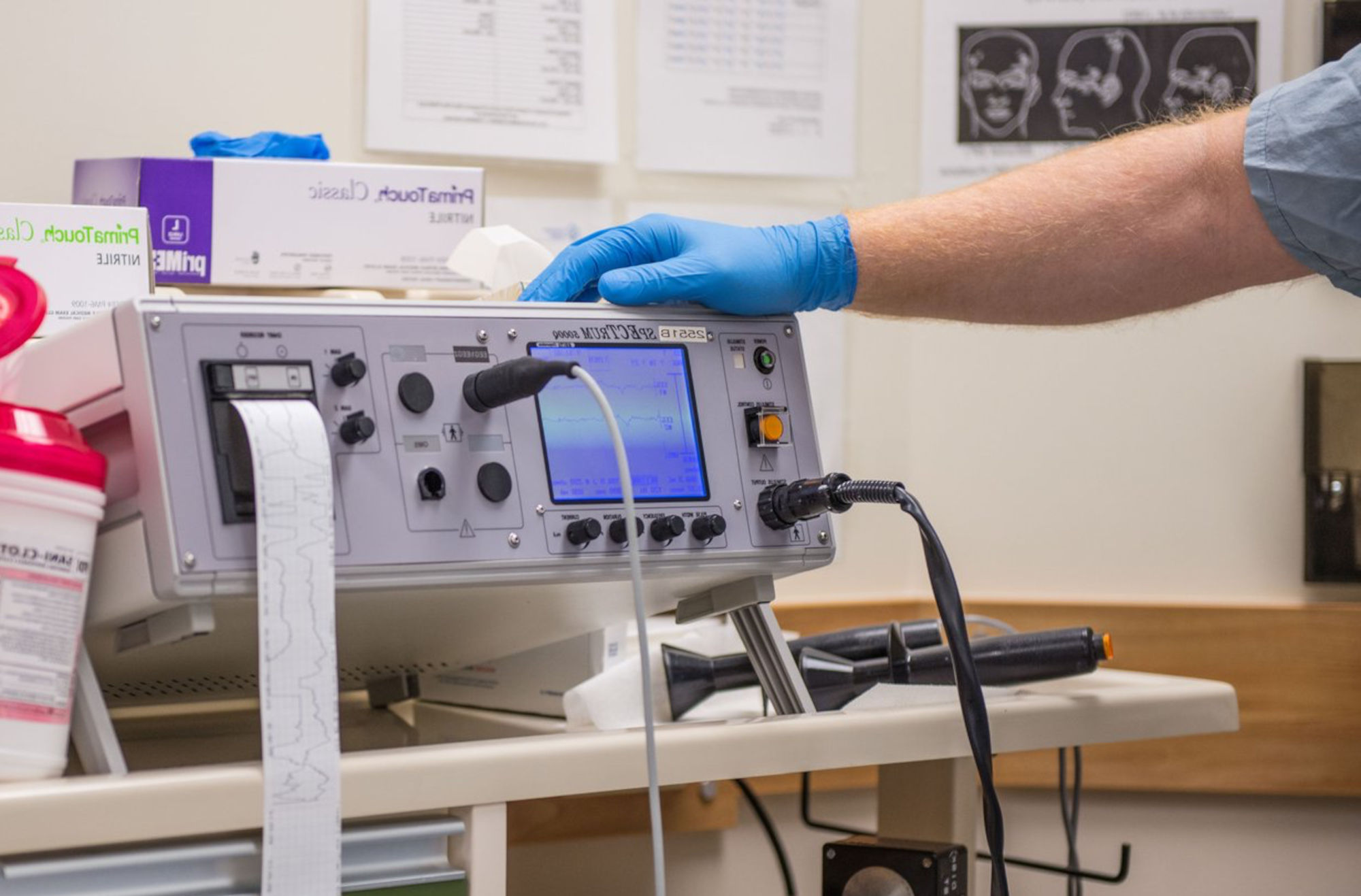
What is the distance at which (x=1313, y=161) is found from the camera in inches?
38.0

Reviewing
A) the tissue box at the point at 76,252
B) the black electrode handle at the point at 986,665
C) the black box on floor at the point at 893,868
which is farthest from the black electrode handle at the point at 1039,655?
the tissue box at the point at 76,252

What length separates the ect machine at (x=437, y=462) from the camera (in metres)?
0.68

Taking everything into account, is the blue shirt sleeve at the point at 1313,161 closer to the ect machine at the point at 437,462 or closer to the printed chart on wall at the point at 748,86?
the ect machine at the point at 437,462

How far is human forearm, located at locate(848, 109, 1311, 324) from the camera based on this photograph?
1.03 meters

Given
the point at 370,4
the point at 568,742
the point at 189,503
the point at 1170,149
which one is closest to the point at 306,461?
the point at 189,503

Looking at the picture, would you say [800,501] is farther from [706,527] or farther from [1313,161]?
[1313,161]

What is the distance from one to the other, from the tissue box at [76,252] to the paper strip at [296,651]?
1.28ft

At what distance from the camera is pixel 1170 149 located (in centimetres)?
105

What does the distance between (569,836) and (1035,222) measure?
2.96 ft

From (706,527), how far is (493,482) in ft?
0.44

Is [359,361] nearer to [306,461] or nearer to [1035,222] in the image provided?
[306,461]

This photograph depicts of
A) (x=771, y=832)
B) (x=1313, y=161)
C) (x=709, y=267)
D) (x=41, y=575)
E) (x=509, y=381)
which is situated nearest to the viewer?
(x=41, y=575)

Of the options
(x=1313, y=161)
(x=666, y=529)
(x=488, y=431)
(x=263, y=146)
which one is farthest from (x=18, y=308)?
(x=1313, y=161)

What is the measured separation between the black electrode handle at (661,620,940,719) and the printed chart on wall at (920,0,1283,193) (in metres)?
0.76
